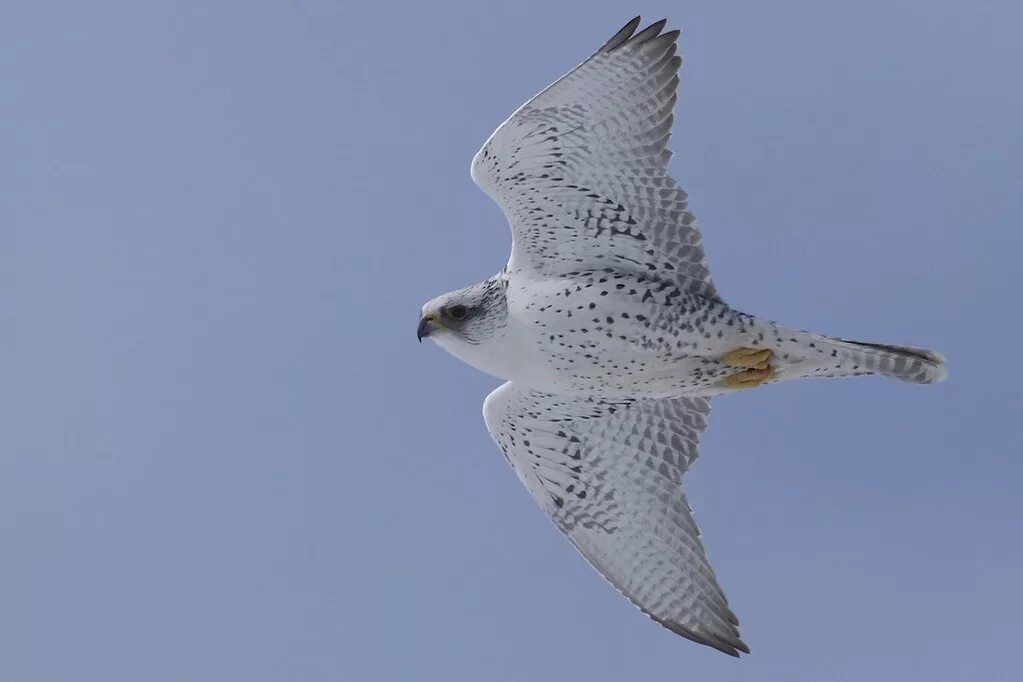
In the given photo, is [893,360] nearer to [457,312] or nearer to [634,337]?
[634,337]

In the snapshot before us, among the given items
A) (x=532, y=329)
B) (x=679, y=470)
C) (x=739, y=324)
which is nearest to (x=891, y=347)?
(x=739, y=324)

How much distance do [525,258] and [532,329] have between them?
1.99ft

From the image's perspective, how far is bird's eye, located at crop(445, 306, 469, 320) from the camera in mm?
10617

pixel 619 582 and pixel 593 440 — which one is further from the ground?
pixel 593 440

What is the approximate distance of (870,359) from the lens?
1030cm

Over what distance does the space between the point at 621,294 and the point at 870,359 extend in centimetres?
206

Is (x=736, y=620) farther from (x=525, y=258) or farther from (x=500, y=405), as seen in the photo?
(x=525, y=258)

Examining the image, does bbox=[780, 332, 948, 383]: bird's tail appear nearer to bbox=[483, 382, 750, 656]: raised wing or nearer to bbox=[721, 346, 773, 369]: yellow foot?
bbox=[721, 346, 773, 369]: yellow foot

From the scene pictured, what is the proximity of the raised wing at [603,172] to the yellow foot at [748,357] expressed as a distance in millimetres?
569

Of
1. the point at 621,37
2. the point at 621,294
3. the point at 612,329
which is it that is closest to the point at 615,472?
the point at 612,329

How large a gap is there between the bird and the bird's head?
12mm

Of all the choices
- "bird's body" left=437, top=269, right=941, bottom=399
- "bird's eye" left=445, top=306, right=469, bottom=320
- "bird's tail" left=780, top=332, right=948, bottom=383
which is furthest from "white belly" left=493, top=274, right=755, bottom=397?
"bird's tail" left=780, top=332, right=948, bottom=383

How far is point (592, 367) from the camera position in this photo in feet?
34.4

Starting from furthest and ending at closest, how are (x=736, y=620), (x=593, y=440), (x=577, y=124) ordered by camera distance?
(x=593, y=440), (x=736, y=620), (x=577, y=124)
